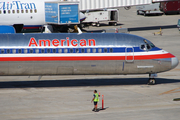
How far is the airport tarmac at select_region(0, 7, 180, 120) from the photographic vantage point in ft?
71.4

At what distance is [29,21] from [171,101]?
32999 mm

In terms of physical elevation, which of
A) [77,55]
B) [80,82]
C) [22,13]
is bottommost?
[80,82]

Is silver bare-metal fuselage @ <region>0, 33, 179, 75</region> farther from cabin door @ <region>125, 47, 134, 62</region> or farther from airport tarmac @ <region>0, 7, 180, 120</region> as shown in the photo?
airport tarmac @ <region>0, 7, 180, 120</region>

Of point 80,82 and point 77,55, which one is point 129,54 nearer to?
point 77,55

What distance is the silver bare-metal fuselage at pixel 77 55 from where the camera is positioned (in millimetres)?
28125

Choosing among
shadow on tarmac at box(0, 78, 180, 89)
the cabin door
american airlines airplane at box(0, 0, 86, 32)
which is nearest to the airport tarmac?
shadow on tarmac at box(0, 78, 180, 89)

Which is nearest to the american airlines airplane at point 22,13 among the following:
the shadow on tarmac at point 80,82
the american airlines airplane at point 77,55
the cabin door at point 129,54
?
the shadow on tarmac at point 80,82

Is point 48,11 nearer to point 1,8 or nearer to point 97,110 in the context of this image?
point 1,8

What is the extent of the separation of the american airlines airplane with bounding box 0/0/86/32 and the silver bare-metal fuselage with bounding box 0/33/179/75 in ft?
77.4

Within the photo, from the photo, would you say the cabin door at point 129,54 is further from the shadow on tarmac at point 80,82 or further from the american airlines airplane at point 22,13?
the american airlines airplane at point 22,13

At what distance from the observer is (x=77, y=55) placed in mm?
28391

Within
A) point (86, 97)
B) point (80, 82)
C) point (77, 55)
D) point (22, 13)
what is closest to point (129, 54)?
point (77, 55)

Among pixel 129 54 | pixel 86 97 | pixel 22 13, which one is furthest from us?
pixel 22 13

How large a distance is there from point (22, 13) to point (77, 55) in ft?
85.4
